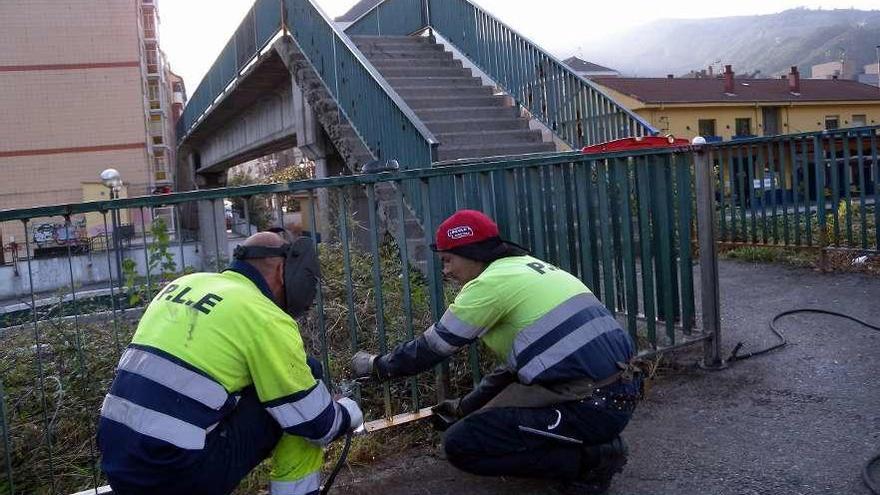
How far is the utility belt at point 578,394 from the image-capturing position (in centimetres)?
330

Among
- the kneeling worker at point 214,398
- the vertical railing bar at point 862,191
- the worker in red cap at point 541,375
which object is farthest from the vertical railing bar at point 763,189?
the kneeling worker at point 214,398

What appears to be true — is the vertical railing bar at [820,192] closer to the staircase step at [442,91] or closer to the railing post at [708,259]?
the railing post at [708,259]

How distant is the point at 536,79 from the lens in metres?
10.0

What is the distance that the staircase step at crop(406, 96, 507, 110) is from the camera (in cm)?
1058

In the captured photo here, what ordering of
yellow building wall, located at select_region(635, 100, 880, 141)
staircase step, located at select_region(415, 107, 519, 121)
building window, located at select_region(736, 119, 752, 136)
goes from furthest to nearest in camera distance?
1. building window, located at select_region(736, 119, 752, 136)
2. yellow building wall, located at select_region(635, 100, 880, 141)
3. staircase step, located at select_region(415, 107, 519, 121)

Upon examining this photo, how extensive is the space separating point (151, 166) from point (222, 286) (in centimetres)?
3603

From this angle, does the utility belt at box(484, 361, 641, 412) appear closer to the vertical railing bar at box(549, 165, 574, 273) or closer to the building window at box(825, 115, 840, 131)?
the vertical railing bar at box(549, 165, 574, 273)

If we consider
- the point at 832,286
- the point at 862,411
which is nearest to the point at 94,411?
the point at 862,411

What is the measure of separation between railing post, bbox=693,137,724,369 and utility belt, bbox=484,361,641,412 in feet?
6.22

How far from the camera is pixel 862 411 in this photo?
165 inches

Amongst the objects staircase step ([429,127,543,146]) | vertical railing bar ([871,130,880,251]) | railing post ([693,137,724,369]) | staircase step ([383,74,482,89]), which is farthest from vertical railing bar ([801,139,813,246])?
staircase step ([383,74,482,89])

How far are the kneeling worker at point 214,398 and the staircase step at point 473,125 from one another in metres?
7.21

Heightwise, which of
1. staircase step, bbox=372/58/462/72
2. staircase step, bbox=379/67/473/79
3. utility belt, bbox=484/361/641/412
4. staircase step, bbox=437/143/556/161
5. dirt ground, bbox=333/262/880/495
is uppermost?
staircase step, bbox=372/58/462/72

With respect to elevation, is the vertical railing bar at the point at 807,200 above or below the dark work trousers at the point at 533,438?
above
